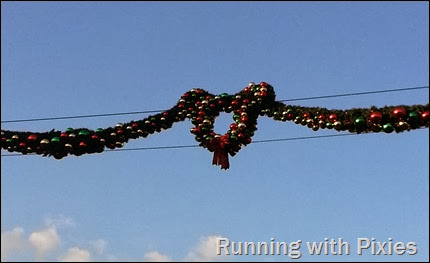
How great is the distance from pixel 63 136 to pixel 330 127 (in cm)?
280

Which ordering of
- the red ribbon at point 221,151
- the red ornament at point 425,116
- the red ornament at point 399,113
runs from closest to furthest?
the red ornament at point 425,116 < the red ornament at point 399,113 < the red ribbon at point 221,151

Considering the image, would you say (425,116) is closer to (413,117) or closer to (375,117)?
(413,117)

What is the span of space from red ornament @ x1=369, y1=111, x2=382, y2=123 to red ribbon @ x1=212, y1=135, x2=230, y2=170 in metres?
1.54

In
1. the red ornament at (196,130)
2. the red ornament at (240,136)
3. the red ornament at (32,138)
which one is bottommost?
the red ornament at (240,136)

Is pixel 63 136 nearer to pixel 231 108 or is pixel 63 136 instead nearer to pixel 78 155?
pixel 78 155

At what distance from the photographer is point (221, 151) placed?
6.42 m

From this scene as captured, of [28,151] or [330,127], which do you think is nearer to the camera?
[330,127]

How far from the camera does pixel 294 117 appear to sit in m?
6.18

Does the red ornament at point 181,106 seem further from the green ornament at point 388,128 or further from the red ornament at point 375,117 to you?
the green ornament at point 388,128

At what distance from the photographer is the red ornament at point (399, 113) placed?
5.41 metres

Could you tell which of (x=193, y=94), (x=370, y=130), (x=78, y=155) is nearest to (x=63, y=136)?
(x=78, y=155)

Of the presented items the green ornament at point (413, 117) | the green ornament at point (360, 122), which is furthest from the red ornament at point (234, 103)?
the green ornament at point (413, 117)

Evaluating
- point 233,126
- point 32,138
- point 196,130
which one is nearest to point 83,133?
point 32,138

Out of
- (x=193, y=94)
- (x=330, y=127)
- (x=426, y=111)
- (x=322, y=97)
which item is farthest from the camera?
(x=193, y=94)
